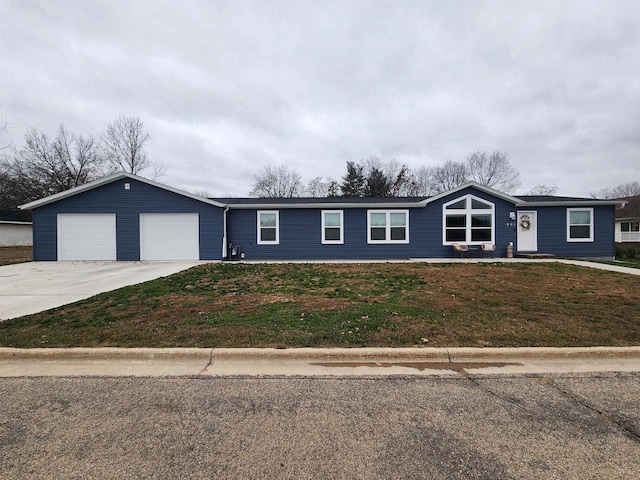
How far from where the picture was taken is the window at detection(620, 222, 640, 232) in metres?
31.7

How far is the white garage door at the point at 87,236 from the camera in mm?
14656

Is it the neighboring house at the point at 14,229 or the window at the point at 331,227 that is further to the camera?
the neighboring house at the point at 14,229

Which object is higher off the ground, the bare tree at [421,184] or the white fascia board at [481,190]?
the bare tree at [421,184]

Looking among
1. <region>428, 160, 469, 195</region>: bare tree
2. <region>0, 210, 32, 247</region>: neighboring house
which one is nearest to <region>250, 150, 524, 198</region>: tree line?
<region>428, 160, 469, 195</region>: bare tree

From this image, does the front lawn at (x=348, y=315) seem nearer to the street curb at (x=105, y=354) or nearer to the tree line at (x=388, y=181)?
the street curb at (x=105, y=354)

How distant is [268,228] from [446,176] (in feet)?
113

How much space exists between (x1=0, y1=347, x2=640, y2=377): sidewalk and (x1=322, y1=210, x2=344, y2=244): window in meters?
11.5

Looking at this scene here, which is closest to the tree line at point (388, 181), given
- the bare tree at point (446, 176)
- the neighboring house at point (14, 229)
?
the bare tree at point (446, 176)

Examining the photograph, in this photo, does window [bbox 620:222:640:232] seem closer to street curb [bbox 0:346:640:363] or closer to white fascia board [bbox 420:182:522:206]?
white fascia board [bbox 420:182:522:206]

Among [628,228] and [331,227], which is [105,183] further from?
[628,228]

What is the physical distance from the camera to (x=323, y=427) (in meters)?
2.53

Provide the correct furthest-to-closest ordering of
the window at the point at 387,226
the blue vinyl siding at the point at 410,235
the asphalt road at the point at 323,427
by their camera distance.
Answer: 1. the window at the point at 387,226
2. the blue vinyl siding at the point at 410,235
3. the asphalt road at the point at 323,427

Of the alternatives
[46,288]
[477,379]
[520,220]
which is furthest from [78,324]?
[520,220]

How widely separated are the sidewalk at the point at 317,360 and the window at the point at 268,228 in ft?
38.0
